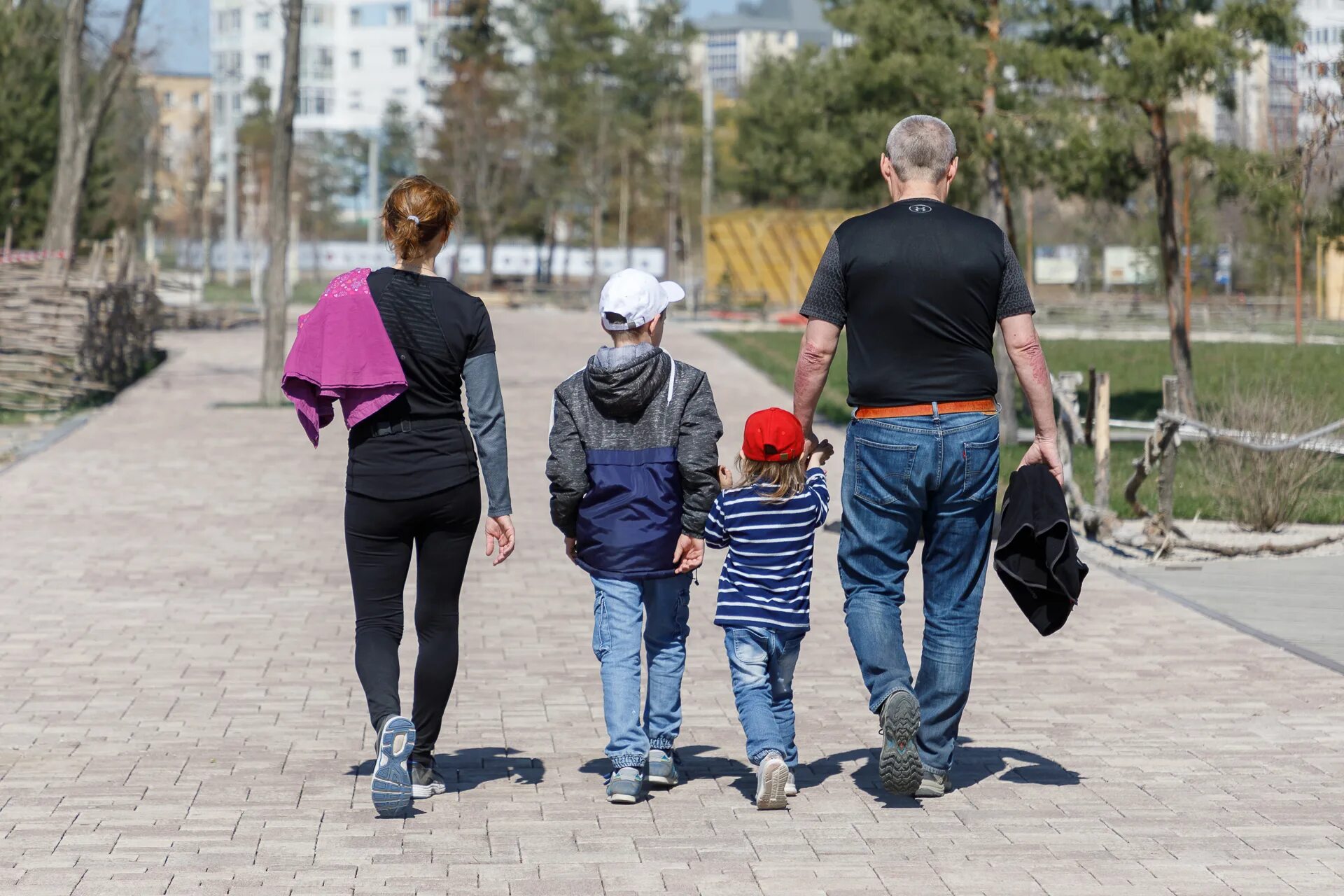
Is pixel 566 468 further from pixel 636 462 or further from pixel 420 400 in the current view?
pixel 420 400

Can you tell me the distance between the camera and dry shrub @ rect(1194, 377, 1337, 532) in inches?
454

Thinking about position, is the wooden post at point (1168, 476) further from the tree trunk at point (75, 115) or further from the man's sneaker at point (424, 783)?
the tree trunk at point (75, 115)

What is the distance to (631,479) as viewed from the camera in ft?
17.5

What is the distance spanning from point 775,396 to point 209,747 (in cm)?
1778

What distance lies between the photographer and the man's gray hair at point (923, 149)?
211 inches

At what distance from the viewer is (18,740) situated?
20.4 ft

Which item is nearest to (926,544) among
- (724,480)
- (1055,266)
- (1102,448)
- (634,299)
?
(724,480)

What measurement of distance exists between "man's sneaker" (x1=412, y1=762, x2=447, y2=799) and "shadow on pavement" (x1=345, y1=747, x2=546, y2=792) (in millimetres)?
74

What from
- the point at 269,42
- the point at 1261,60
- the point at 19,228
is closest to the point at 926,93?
the point at 1261,60

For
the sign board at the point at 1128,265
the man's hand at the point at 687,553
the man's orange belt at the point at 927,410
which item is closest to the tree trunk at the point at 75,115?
the man's hand at the point at 687,553

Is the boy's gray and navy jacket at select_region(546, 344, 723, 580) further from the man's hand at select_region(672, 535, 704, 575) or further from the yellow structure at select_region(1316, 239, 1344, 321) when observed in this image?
the yellow structure at select_region(1316, 239, 1344, 321)

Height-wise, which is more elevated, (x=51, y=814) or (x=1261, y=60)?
(x=1261, y=60)

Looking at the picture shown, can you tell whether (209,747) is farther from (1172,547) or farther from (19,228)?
(19,228)

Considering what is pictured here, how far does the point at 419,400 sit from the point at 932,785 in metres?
1.83
